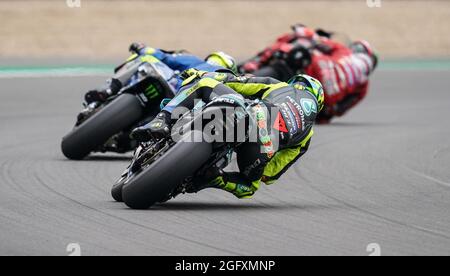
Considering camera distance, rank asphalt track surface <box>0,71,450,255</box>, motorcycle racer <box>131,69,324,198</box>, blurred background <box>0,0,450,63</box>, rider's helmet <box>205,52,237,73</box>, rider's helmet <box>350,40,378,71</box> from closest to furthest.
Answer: asphalt track surface <box>0,71,450,255</box> → motorcycle racer <box>131,69,324,198</box> → rider's helmet <box>205,52,237,73</box> → rider's helmet <box>350,40,378,71</box> → blurred background <box>0,0,450,63</box>

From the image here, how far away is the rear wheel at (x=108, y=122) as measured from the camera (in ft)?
37.6

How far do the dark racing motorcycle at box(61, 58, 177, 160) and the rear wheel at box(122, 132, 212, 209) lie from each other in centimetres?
320

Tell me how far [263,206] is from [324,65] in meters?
7.19

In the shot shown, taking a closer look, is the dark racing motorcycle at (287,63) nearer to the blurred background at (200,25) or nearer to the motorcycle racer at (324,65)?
the motorcycle racer at (324,65)

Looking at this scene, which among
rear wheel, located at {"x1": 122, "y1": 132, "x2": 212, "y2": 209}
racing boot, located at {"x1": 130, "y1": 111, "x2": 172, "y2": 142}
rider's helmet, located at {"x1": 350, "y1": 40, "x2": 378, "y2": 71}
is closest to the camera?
rear wheel, located at {"x1": 122, "y1": 132, "x2": 212, "y2": 209}

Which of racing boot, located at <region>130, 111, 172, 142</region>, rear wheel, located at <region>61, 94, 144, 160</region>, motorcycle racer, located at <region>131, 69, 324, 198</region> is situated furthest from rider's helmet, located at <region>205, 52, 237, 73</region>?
racing boot, located at <region>130, 111, 172, 142</region>

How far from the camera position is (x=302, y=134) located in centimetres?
916

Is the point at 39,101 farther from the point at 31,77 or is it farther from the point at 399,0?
the point at 399,0

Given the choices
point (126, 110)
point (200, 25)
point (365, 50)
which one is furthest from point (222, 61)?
point (200, 25)

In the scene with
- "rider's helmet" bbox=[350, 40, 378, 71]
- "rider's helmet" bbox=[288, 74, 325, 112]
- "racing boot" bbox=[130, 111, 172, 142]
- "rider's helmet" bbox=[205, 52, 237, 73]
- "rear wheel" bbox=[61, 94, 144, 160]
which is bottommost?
"rider's helmet" bbox=[350, 40, 378, 71]

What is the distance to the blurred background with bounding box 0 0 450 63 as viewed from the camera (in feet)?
92.8

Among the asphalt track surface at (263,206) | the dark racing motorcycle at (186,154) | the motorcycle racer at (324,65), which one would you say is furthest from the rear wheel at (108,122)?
the motorcycle racer at (324,65)

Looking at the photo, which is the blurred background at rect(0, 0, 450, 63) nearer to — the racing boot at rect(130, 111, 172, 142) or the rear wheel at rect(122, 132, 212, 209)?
the racing boot at rect(130, 111, 172, 142)
